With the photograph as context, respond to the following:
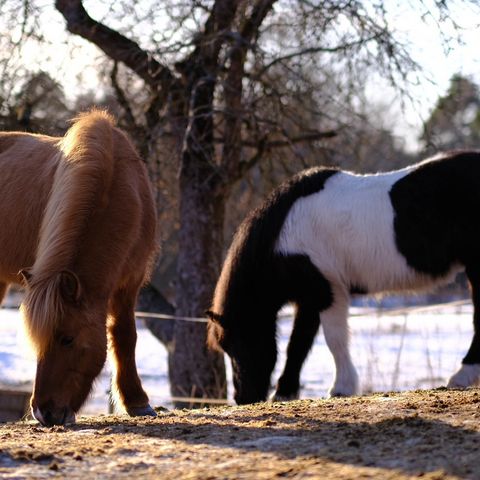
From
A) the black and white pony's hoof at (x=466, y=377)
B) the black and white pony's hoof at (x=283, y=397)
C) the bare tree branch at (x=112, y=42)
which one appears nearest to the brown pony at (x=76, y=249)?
the black and white pony's hoof at (x=283, y=397)

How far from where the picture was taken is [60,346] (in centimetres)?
430

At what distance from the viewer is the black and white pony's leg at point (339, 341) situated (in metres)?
5.96

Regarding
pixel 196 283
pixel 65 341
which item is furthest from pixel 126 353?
pixel 196 283

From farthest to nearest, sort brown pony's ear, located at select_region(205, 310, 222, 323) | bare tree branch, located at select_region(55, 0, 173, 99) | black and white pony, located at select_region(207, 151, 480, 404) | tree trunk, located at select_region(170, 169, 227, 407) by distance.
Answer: tree trunk, located at select_region(170, 169, 227, 407)
bare tree branch, located at select_region(55, 0, 173, 99)
brown pony's ear, located at select_region(205, 310, 222, 323)
black and white pony, located at select_region(207, 151, 480, 404)

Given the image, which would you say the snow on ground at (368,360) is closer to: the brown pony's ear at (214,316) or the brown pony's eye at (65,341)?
the brown pony's ear at (214,316)

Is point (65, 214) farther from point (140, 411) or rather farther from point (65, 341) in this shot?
point (140, 411)

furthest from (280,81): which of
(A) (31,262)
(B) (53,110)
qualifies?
(A) (31,262)

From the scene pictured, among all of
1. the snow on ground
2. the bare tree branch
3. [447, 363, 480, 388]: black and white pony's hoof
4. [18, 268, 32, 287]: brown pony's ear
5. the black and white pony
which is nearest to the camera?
[18, 268, 32, 287]: brown pony's ear

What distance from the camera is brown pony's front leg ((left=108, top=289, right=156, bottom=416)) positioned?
5.22 meters

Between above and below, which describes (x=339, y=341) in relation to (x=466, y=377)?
above

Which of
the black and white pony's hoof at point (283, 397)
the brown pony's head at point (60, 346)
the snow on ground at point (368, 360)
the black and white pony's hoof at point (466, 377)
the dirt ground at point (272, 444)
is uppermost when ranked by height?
the brown pony's head at point (60, 346)

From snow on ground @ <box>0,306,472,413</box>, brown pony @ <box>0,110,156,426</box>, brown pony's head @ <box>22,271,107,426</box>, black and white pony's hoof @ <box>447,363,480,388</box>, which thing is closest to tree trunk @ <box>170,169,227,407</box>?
snow on ground @ <box>0,306,472,413</box>

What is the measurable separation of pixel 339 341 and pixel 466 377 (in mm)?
885

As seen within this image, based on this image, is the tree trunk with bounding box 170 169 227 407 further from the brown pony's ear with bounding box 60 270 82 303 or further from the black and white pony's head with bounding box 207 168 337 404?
the brown pony's ear with bounding box 60 270 82 303
